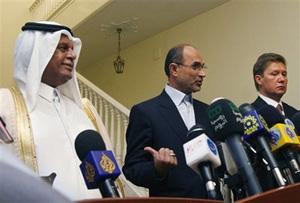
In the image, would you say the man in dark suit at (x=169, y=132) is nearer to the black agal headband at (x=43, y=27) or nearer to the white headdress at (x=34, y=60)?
the white headdress at (x=34, y=60)

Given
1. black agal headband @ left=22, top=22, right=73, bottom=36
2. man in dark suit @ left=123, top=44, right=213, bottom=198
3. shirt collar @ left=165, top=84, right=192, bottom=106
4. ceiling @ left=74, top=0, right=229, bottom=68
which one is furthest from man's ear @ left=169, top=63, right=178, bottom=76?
ceiling @ left=74, top=0, right=229, bottom=68

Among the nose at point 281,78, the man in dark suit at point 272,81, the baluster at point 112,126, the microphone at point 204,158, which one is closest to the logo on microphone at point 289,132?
the microphone at point 204,158

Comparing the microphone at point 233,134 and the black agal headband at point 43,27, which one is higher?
the black agal headband at point 43,27

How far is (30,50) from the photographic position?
6.20 ft

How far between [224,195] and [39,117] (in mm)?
830

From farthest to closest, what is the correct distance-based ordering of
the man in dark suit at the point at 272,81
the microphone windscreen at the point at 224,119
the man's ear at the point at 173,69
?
the man in dark suit at the point at 272,81 < the man's ear at the point at 173,69 < the microphone windscreen at the point at 224,119

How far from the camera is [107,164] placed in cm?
102

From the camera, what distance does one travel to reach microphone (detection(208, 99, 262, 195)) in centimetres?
93

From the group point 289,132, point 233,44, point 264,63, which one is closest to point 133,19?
point 233,44

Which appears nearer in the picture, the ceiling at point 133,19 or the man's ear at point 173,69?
the man's ear at point 173,69

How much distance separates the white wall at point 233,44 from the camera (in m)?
4.66

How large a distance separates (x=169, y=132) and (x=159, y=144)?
0.19ft

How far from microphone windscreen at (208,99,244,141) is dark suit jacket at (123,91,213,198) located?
51 centimetres

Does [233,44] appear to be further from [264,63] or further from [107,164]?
[107,164]
